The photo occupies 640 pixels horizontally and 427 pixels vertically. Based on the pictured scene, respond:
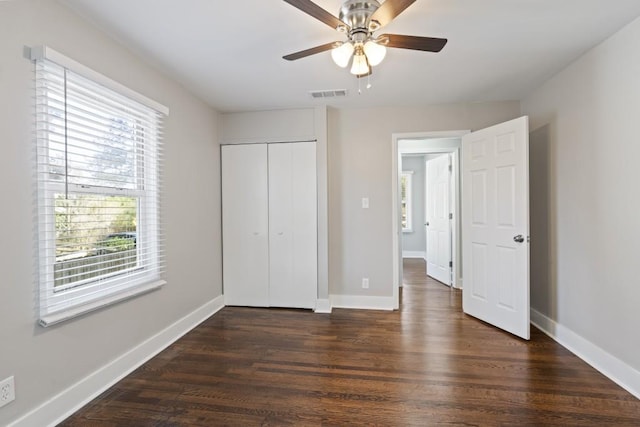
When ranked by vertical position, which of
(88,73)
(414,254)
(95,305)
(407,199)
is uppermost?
(88,73)

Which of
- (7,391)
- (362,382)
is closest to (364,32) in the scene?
(362,382)

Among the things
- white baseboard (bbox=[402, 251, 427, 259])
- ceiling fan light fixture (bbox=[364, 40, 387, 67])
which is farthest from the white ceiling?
white baseboard (bbox=[402, 251, 427, 259])

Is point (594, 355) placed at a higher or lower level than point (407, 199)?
lower

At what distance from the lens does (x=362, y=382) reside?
210cm

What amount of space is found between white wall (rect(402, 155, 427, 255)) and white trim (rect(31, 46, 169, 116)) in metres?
5.84

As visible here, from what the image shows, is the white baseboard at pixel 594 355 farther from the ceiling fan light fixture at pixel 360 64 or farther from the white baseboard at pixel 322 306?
the ceiling fan light fixture at pixel 360 64

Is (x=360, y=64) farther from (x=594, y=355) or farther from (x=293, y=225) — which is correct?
(x=594, y=355)

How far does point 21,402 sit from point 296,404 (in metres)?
1.40

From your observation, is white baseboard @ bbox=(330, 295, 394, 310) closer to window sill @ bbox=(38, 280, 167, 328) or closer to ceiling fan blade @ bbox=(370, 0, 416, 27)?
window sill @ bbox=(38, 280, 167, 328)

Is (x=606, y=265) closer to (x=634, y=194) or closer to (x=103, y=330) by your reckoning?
(x=634, y=194)

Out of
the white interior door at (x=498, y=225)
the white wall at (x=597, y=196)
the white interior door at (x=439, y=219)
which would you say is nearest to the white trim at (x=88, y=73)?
the white interior door at (x=498, y=225)

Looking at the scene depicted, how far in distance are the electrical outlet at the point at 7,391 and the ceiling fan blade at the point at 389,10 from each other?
8.14ft

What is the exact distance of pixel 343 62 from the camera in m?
1.76

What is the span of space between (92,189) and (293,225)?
2.02m
